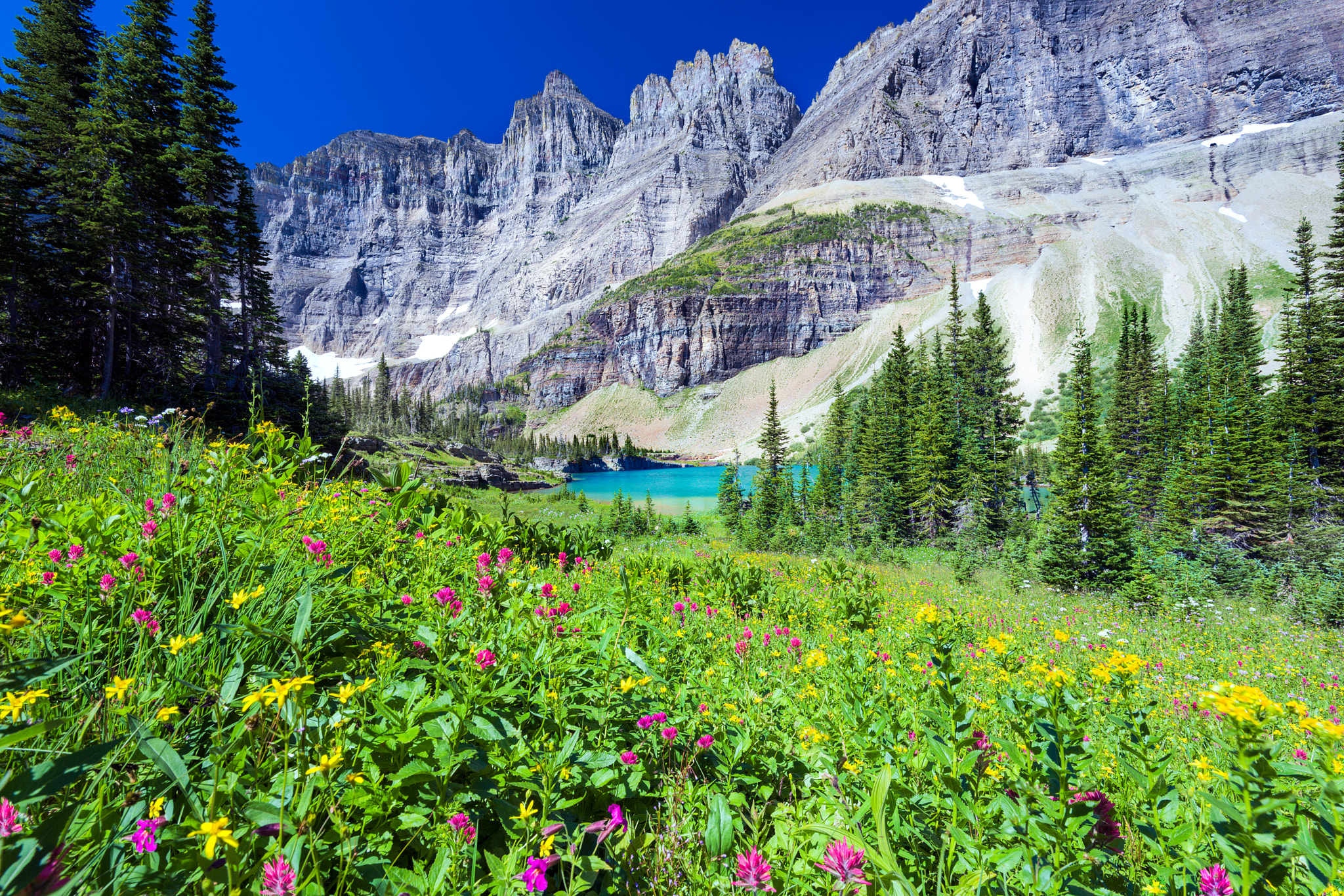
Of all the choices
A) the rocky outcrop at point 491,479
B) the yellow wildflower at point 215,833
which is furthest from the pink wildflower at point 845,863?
the rocky outcrop at point 491,479

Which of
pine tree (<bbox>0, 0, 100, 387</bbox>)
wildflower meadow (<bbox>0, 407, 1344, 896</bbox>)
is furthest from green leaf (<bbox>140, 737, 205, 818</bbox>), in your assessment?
pine tree (<bbox>0, 0, 100, 387</bbox>)

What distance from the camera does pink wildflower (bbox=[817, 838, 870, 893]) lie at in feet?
4.45

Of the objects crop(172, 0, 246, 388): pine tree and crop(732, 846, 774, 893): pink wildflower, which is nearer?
crop(732, 846, 774, 893): pink wildflower

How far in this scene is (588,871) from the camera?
150 centimetres

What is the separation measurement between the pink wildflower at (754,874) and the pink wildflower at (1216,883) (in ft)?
4.25

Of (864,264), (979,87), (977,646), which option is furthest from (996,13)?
(977,646)

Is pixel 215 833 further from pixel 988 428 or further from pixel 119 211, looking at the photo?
pixel 988 428

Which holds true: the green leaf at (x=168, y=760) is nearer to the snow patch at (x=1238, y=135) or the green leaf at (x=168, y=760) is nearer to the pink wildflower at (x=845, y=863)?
the pink wildflower at (x=845, y=863)

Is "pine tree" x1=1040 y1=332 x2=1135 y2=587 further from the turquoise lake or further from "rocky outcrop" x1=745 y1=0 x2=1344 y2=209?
"rocky outcrop" x1=745 y1=0 x2=1344 y2=209

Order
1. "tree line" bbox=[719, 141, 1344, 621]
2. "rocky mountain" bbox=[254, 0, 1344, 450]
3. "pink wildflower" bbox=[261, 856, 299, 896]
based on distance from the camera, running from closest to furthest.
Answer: "pink wildflower" bbox=[261, 856, 299, 896]
"tree line" bbox=[719, 141, 1344, 621]
"rocky mountain" bbox=[254, 0, 1344, 450]

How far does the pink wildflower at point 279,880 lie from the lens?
3.18 ft

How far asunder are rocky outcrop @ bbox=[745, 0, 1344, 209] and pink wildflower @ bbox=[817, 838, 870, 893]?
228509 mm

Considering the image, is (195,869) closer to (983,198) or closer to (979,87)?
(983,198)

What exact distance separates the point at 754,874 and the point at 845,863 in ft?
0.89
